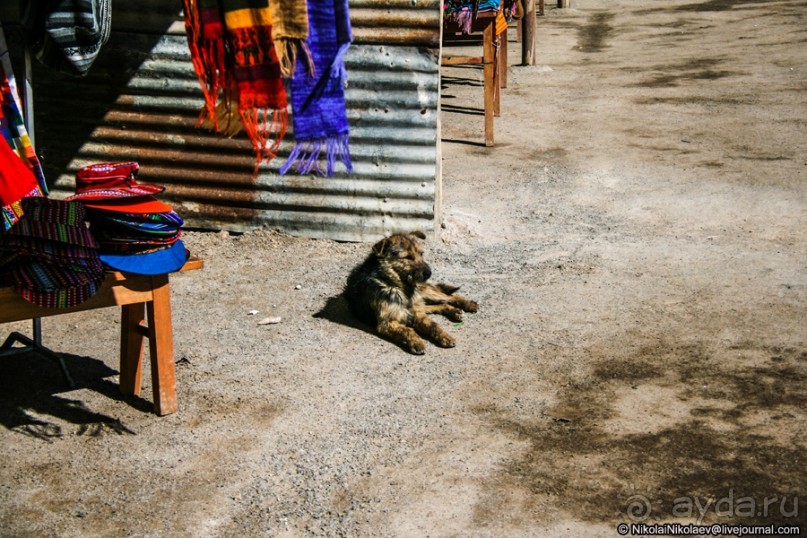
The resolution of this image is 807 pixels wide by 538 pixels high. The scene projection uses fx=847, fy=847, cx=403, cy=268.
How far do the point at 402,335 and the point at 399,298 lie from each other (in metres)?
0.33

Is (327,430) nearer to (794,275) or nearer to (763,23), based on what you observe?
(794,275)

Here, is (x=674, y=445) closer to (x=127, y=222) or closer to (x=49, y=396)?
(x=127, y=222)

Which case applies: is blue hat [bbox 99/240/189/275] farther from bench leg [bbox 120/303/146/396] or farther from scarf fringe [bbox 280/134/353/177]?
scarf fringe [bbox 280/134/353/177]

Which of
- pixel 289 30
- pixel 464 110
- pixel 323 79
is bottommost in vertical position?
pixel 464 110

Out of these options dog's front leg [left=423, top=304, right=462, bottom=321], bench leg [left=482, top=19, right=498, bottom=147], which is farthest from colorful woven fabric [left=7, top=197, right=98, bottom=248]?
bench leg [left=482, top=19, right=498, bottom=147]

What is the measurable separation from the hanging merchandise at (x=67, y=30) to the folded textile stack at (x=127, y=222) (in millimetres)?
718

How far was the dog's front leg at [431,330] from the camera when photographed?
19.2ft

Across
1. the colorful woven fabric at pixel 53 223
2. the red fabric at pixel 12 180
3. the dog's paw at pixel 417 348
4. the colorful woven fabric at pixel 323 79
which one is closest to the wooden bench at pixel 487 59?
the colorful woven fabric at pixel 323 79

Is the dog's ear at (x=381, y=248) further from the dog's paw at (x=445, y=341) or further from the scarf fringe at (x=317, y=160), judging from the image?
the scarf fringe at (x=317, y=160)

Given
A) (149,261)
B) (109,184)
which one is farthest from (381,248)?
(109,184)

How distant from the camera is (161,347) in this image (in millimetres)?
4824

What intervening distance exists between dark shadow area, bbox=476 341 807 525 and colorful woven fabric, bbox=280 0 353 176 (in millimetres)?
2112

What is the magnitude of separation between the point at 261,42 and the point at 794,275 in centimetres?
450

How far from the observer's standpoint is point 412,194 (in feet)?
24.4
